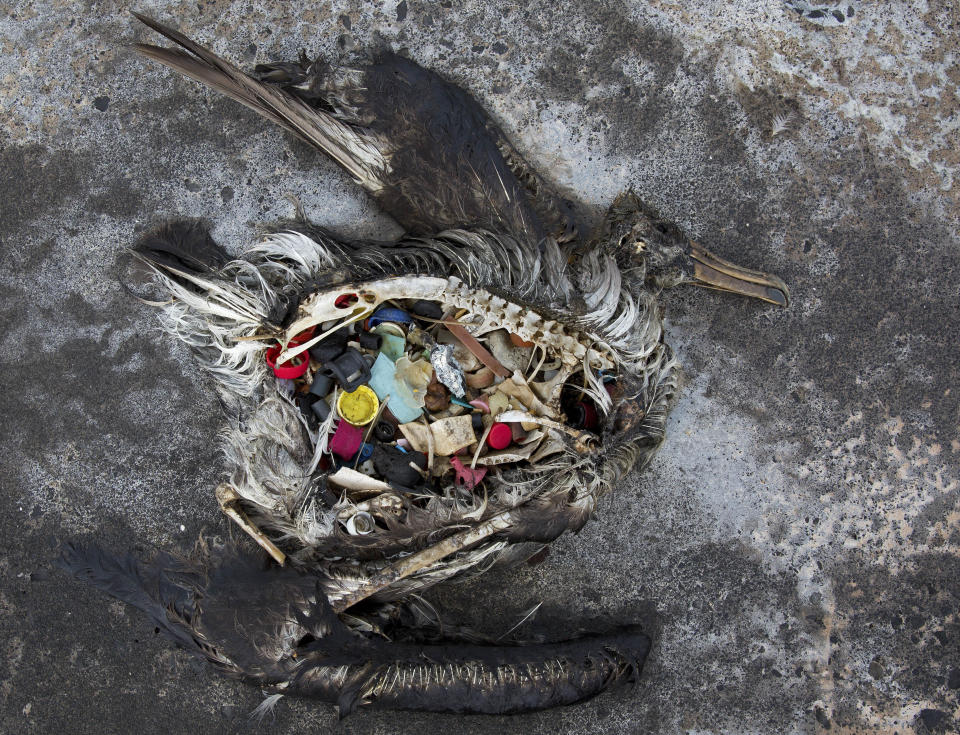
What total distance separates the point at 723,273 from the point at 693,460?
3.06ft

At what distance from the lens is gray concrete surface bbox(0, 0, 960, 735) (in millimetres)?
3230

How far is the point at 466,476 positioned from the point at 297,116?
172 cm

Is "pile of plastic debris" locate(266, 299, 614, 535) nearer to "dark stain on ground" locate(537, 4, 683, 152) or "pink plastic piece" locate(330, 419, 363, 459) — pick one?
"pink plastic piece" locate(330, 419, 363, 459)

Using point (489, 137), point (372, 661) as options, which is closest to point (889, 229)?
point (489, 137)

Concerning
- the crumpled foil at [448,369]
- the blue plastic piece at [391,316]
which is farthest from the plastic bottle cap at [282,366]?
the crumpled foil at [448,369]

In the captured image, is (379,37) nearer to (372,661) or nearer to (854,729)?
(372,661)

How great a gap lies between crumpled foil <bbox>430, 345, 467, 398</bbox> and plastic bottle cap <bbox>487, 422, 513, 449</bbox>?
22cm

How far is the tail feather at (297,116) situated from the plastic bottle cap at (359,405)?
0.91 metres

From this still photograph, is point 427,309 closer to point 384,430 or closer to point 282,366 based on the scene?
point 384,430

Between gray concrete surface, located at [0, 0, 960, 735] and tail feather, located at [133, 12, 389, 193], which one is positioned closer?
tail feather, located at [133, 12, 389, 193]

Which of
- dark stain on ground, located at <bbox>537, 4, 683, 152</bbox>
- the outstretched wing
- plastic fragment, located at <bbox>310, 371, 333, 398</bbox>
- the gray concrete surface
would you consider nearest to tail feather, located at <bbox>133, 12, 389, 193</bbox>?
the outstretched wing

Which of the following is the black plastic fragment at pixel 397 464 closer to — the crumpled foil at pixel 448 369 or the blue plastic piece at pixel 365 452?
the blue plastic piece at pixel 365 452

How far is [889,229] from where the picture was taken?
128 inches

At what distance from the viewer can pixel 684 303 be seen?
3279 mm
